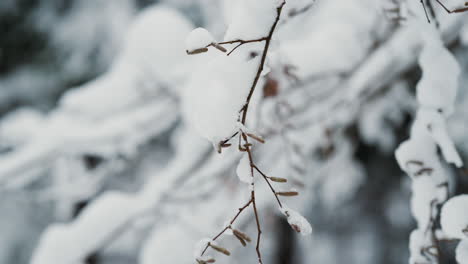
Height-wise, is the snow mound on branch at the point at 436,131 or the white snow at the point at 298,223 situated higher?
the snow mound on branch at the point at 436,131

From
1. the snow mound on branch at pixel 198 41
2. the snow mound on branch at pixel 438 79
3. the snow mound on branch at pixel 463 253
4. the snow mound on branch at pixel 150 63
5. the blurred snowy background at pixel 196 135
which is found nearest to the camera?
the snow mound on branch at pixel 198 41

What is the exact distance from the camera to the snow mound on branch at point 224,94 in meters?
0.45

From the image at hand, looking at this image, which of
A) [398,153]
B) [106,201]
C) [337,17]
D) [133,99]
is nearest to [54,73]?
[133,99]

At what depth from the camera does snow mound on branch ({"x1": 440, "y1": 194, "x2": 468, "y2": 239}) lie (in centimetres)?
51

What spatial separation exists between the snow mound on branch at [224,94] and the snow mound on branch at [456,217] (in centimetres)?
33

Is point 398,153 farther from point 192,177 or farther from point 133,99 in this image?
point 133,99

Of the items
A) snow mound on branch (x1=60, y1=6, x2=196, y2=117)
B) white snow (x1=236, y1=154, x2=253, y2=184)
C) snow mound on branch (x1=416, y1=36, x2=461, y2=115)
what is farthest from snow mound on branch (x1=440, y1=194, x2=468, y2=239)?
snow mound on branch (x1=60, y1=6, x2=196, y2=117)

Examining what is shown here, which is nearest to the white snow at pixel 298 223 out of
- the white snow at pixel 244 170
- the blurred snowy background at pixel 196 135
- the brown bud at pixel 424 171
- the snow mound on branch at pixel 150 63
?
the white snow at pixel 244 170

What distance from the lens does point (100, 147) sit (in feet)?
6.07

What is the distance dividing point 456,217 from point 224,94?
361mm

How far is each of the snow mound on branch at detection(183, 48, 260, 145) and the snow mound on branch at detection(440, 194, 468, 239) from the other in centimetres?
33

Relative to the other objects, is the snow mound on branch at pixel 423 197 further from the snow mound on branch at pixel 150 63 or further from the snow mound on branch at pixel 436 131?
the snow mound on branch at pixel 150 63

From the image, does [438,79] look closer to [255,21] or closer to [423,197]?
[423,197]

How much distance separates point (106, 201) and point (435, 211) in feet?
4.04
